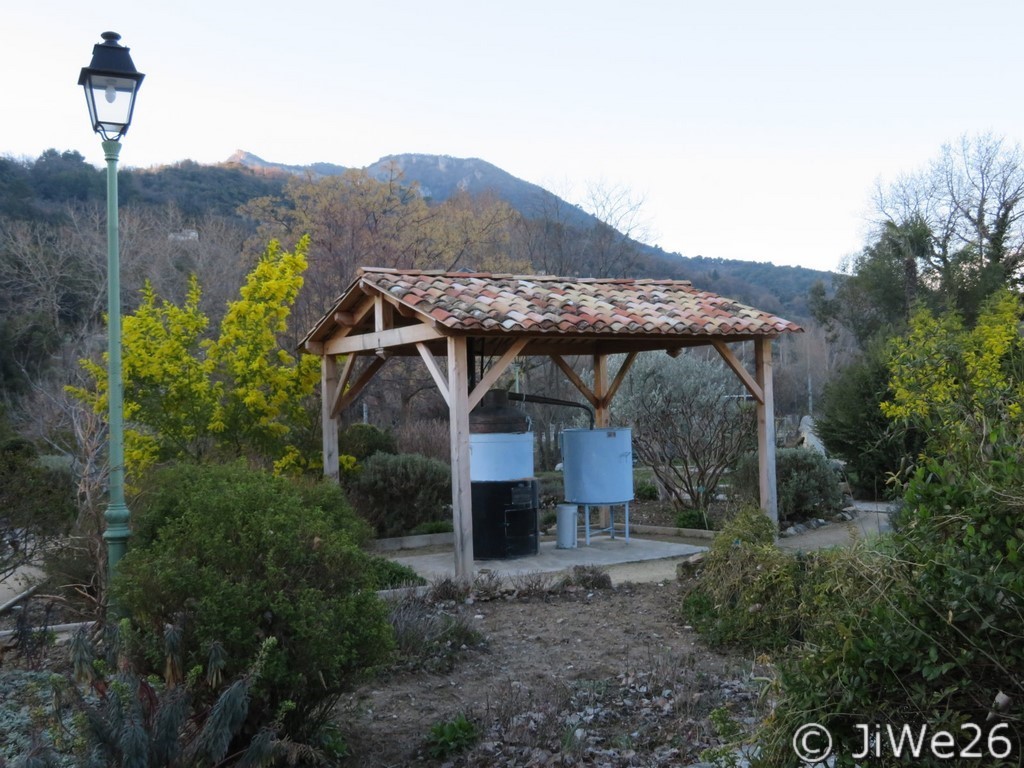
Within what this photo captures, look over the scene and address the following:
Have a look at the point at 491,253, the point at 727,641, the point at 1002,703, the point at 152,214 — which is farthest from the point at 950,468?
the point at 152,214

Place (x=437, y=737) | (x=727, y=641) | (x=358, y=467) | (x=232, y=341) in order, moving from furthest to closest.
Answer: (x=358, y=467) < (x=232, y=341) < (x=727, y=641) < (x=437, y=737)

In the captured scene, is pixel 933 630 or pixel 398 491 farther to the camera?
pixel 398 491

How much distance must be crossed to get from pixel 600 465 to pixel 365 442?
3.81m

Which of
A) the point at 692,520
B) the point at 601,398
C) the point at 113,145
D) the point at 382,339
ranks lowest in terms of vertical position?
the point at 692,520

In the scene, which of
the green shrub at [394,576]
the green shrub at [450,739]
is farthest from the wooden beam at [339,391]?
the green shrub at [450,739]

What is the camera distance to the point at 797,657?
10.5 ft

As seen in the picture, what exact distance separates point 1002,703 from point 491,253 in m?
29.5

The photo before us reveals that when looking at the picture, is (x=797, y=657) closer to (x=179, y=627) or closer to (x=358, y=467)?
(x=179, y=627)

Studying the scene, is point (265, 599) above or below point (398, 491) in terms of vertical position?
above

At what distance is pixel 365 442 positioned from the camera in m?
13.5

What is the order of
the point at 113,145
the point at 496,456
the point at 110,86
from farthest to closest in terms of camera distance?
the point at 496,456
the point at 113,145
the point at 110,86

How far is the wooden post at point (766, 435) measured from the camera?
11094mm

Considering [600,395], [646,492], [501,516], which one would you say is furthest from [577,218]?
[501,516]

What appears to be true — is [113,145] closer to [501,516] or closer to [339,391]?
[339,391]
